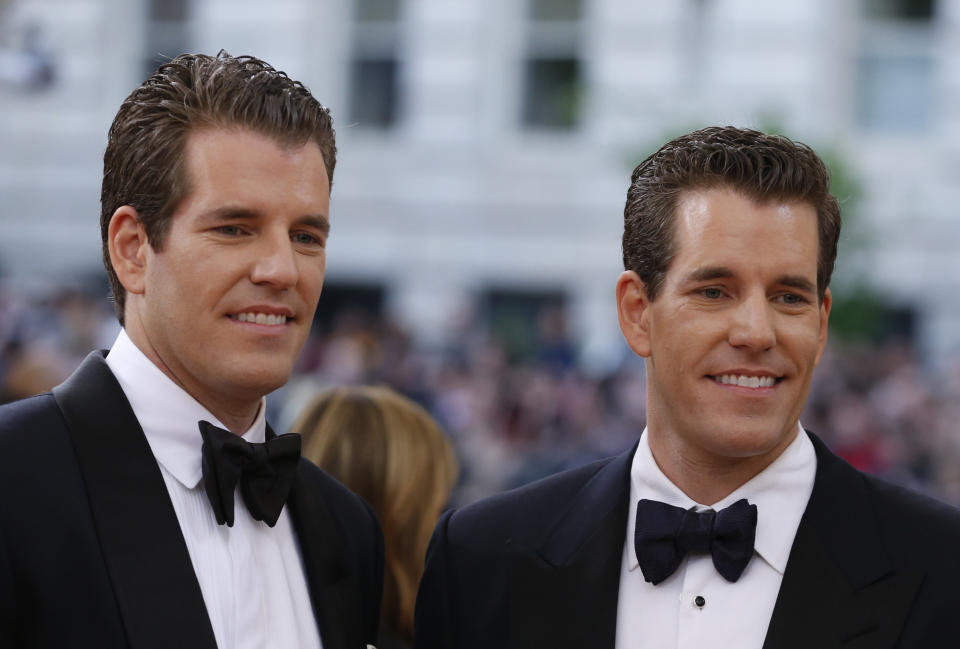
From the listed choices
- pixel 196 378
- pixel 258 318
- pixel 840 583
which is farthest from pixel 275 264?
pixel 840 583

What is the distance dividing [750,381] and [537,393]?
29.7ft

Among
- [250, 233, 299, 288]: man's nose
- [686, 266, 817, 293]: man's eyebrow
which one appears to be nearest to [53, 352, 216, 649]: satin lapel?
[250, 233, 299, 288]: man's nose

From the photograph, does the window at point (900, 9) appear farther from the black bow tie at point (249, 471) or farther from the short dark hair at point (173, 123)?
the black bow tie at point (249, 471)

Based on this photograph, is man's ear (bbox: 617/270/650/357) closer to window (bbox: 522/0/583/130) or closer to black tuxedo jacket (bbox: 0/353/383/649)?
black tuxedo jacket (bbox: 0/353/383/649)

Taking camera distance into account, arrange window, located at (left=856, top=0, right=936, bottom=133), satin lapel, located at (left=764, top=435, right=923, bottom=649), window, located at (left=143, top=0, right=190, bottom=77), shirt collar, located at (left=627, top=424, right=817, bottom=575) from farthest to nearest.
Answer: window, located at (left=143, top=0, right=190, bottom=77) < window, located at (left=856, top=0, right=936, bottom=133) < shirt collar, located at (left=627, top=424, right=817, bottom=575) < satin lapel, located at (left=764, top=435, right=923, bottom=649)

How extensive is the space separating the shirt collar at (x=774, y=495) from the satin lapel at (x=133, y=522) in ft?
3.95

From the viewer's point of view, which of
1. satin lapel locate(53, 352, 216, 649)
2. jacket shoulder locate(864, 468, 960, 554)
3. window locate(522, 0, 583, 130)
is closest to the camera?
satin lapel locate(53, 352, 216, 649)

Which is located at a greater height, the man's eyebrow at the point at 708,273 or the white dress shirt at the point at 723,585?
the man's eyebrow at the point at 708,273

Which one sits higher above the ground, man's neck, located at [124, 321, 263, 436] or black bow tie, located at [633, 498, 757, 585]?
man's neck, located at [124, 321, 263, 436]

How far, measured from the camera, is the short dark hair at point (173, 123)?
3.10 m

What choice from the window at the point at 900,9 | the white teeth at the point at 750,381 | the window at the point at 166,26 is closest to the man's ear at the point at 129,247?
the white teeth at the point at 750,381

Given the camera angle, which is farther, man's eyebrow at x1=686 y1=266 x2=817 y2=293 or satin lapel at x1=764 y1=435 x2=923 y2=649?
man's eyebrow at x1=686 y1=266 x2=817 y2=293

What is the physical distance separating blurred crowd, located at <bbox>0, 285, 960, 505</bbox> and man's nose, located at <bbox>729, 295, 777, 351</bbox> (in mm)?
5732

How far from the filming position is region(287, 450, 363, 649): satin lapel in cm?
334
